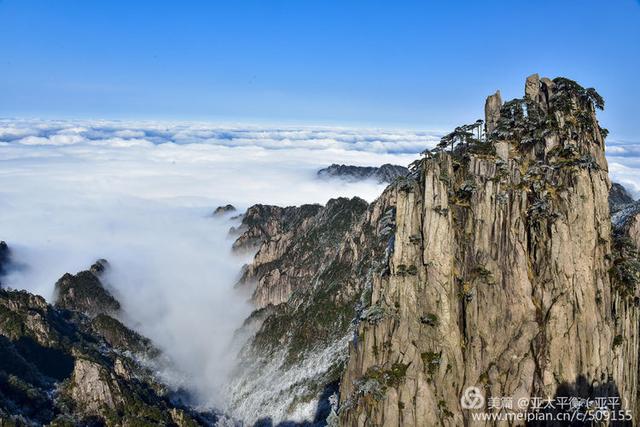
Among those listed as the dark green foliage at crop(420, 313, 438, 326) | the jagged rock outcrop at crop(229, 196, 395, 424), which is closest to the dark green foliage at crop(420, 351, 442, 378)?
the dark green foliage at crop(420, 313, 438, 326)

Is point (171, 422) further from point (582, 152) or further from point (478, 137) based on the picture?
point (582, 152)

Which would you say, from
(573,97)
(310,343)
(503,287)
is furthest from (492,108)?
(310,343)

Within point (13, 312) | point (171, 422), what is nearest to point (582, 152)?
point (171, 422)

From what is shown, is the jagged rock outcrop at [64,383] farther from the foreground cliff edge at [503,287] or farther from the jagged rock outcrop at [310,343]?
the foreground cliff edge at [503,287]

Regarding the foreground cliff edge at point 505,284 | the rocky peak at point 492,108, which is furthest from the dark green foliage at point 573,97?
the rocky peak at point 492,108

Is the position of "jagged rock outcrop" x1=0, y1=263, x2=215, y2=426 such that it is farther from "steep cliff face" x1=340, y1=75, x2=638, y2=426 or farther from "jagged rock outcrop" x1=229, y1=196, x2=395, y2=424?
"steep cliff face" x1=340, y1=75, x2=638, y2=426

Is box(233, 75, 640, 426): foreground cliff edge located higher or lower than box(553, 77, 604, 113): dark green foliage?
lower


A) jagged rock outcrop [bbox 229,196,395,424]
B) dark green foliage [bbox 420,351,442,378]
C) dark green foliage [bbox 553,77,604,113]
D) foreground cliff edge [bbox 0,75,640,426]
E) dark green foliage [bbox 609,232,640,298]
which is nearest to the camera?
foreground cliff edge [bbox 0,75,640,426]
